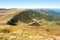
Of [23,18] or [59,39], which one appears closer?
[59,39]

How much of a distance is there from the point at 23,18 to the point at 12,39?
44.9 metres

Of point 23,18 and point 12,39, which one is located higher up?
point 12,39

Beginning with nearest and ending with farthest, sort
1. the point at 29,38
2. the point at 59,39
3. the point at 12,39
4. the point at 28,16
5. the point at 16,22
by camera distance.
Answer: the point at 12,39 → the point at 29,38 → the point at 59,39 → the point at 16,22 → the point at 28,16

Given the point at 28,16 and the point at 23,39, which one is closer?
the point at 23,39

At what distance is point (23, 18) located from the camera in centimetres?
6731

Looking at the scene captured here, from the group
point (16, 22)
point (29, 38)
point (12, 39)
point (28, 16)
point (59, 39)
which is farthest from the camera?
point (28, 16)

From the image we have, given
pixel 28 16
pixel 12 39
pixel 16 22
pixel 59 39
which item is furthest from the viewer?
pixel 28 16

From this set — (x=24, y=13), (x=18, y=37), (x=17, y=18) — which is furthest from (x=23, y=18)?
(x=18, y=37)

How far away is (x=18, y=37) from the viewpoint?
23.4 metres

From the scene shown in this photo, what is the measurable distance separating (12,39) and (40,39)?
3.93 m

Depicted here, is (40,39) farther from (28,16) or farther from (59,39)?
(28,16)

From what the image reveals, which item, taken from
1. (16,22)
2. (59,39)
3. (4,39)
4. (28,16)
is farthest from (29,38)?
(28,16)

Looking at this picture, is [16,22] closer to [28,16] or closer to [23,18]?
[23,18]

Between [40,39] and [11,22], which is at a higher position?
[40,39]
